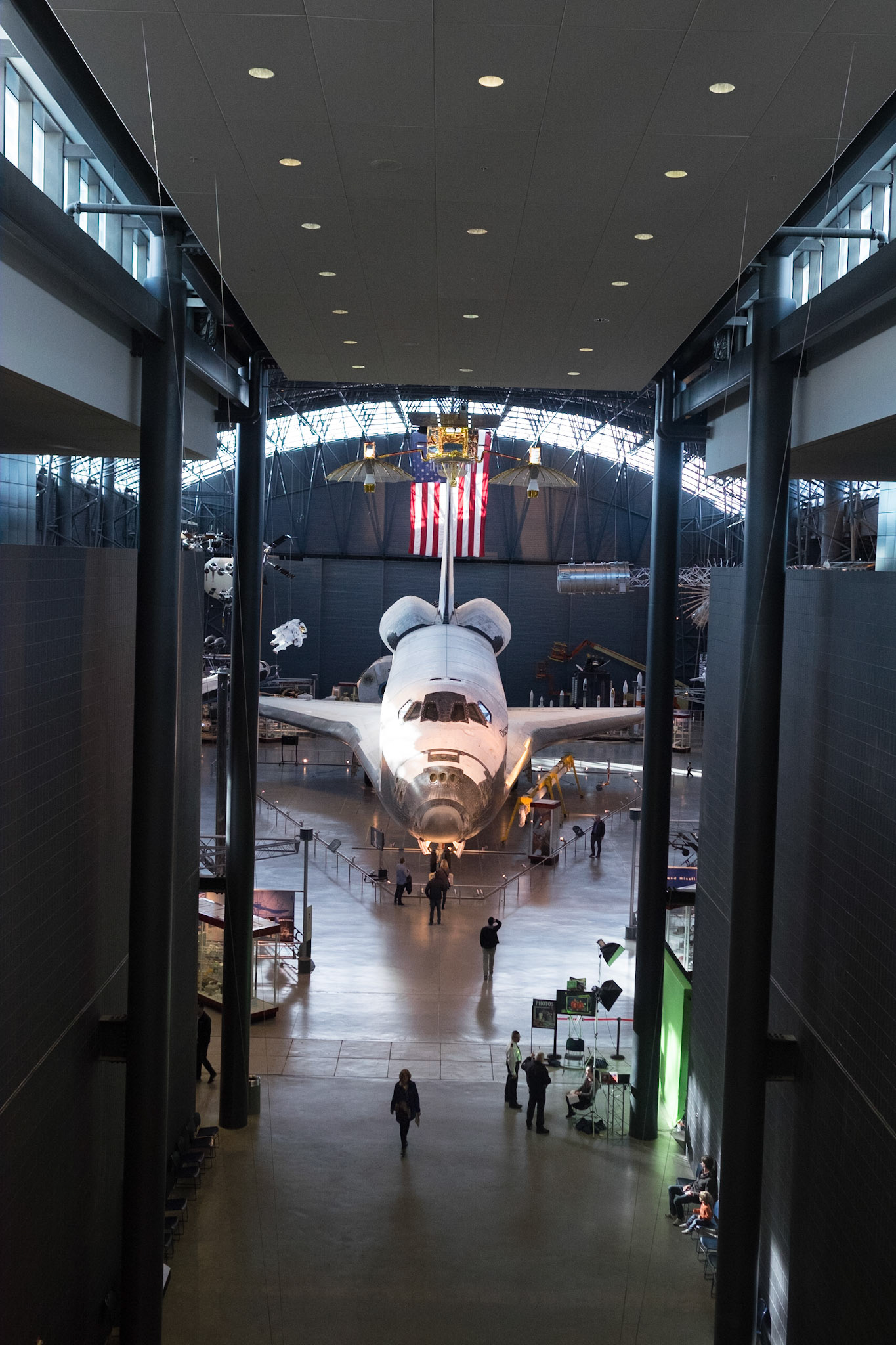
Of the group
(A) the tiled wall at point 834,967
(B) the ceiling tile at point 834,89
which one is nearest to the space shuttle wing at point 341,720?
(A) the tiled wall at point 834,967

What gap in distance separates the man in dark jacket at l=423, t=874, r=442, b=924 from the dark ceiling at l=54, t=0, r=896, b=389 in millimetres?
12245

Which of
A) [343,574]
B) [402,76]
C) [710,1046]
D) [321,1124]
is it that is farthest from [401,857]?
[343,574]

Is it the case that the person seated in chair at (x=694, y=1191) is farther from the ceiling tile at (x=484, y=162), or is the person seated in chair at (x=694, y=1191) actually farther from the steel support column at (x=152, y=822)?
the ceiling tile at (x=484, y=162)

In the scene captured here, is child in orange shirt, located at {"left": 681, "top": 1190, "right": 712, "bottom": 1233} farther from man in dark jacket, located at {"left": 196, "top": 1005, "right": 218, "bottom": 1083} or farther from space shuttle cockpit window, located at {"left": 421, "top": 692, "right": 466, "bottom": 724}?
space shuttle cockpit window, located at {"left": 421, "top": 692, "right": 466, "bottom": 724}

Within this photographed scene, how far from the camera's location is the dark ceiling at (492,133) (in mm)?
4223

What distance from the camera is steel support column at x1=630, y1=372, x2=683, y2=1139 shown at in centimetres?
1166

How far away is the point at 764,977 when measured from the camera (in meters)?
7.71

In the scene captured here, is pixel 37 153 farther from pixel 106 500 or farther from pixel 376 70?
pixel 106 500

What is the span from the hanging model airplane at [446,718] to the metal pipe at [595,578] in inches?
322

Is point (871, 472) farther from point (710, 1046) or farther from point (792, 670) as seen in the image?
point (710, 1046)

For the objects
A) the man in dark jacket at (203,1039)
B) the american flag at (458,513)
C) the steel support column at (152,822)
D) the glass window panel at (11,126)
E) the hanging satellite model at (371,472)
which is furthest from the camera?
the american flag at (458,513)

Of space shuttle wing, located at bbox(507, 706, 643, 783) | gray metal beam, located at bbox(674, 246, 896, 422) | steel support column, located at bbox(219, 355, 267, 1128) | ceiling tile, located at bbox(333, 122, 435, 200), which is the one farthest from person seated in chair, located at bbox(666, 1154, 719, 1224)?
space shuttle wing, located at bbox(507, 706, 643, 783)

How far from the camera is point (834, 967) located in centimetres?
732

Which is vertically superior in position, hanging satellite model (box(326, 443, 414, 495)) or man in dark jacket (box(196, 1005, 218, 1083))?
hanging satellite model (box(326, 443, 414, 495))
